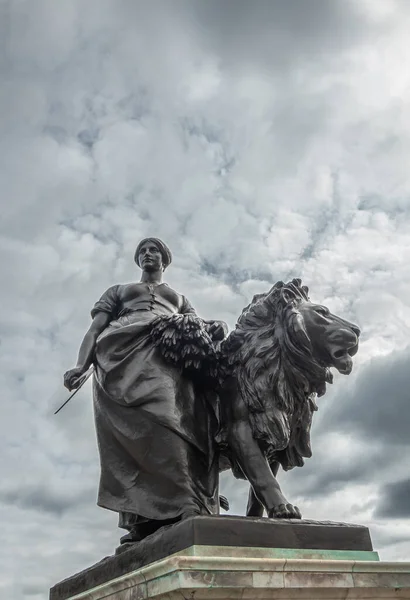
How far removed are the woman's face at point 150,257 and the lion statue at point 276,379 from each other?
167cm

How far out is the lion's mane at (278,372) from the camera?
19.6 feet

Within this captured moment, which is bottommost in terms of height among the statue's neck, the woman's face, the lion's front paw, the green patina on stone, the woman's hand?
the green patina on stone

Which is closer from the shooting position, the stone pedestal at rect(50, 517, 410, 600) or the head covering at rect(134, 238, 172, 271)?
the stone pedestal at rect(50, 517, 410, 600)

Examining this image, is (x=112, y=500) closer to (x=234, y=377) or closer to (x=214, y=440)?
(x=214, y=440)

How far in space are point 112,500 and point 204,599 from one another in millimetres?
2147

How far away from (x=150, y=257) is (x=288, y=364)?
244 centimetres

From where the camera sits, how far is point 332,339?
609cm

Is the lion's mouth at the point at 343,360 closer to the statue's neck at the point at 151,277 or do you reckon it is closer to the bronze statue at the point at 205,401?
the bronze statue at the point at 205,401

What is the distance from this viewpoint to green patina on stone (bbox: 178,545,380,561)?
A: 4691 millimetres

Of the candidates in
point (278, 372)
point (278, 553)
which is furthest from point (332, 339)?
point (278, 553)

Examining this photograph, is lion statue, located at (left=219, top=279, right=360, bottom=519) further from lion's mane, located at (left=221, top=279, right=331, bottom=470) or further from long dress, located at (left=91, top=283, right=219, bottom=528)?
long dress, located at (left=91, top=283, right=219, bottom=528)

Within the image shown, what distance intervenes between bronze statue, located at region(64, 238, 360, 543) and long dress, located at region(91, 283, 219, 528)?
10mm

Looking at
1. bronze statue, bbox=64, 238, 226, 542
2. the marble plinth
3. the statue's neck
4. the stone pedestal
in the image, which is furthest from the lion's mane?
the statue's neck

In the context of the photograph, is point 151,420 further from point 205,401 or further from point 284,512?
point 284,512
